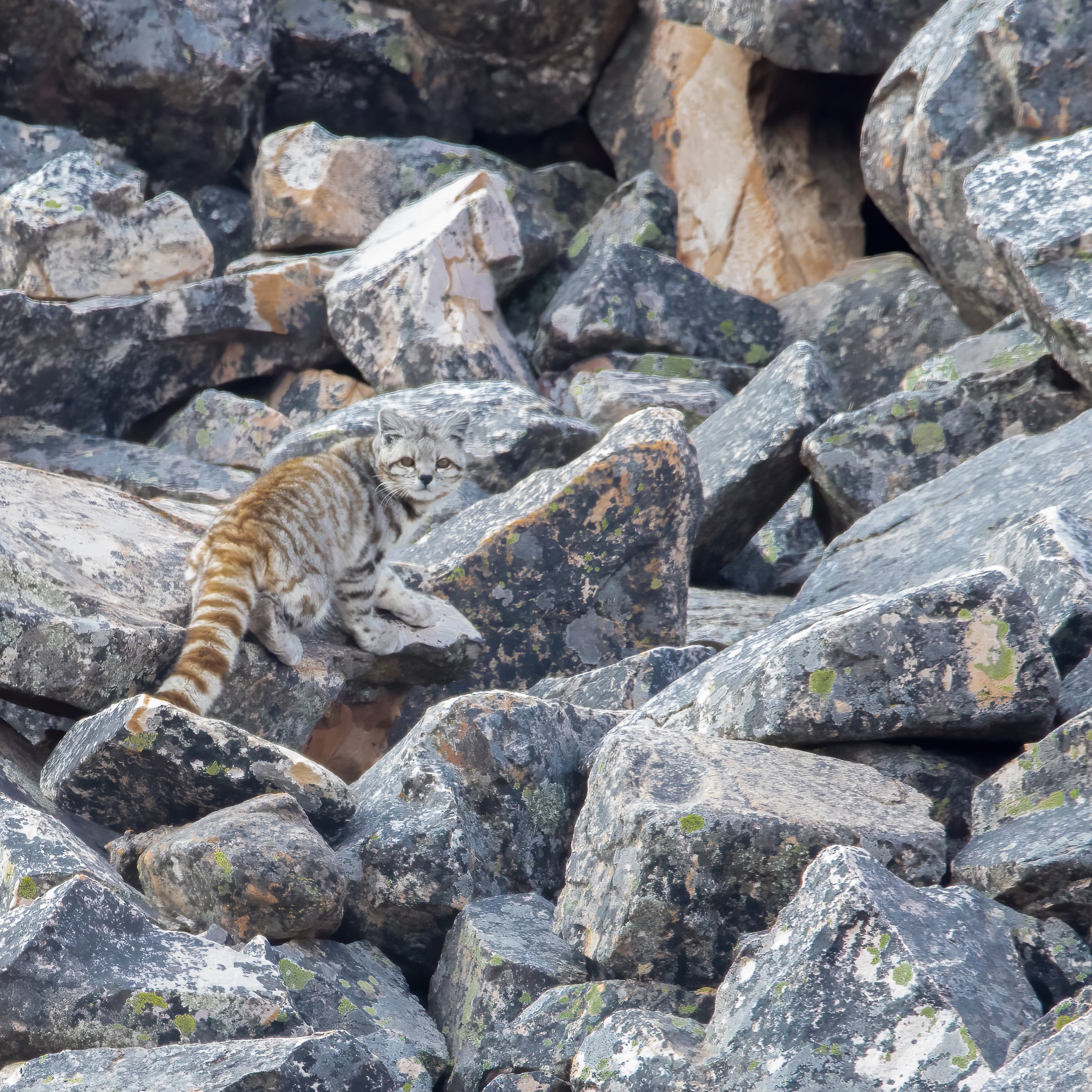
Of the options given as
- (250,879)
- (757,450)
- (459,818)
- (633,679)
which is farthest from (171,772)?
(757,450)

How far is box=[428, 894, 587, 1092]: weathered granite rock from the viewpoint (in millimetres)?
3277

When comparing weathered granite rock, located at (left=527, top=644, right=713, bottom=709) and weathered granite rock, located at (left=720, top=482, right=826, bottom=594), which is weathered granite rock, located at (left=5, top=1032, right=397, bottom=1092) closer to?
weathered granite rock, located at (left=527, top=644, right=713, bottom=709)

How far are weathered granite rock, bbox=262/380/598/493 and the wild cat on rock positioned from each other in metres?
1.91

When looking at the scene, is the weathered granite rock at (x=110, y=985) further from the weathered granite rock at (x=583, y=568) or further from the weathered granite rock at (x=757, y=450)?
the weathered granite rock at (x=757, y=450)

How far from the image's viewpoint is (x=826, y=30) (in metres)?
11.0

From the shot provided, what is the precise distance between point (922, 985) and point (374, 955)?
72.4 inches

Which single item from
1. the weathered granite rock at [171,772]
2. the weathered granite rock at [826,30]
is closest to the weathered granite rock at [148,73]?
the weathered granite rock at [826,30]

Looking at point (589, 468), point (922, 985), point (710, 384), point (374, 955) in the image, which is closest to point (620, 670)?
point (589, 468)

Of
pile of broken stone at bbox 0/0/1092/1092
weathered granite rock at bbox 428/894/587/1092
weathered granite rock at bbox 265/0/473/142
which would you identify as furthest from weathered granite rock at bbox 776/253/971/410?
weathered granite rock at bbox 428/894/587/1092

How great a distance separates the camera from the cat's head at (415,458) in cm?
629

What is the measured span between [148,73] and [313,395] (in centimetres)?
376

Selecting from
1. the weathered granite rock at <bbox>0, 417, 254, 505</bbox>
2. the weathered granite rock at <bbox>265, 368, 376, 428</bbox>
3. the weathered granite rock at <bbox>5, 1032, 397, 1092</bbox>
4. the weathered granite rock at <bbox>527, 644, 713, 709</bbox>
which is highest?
the weathered granite rock at <bbox>5, 1032, 397, 1092</bbox>

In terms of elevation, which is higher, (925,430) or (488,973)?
(925,430)

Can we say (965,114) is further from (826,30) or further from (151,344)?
(151,344)
